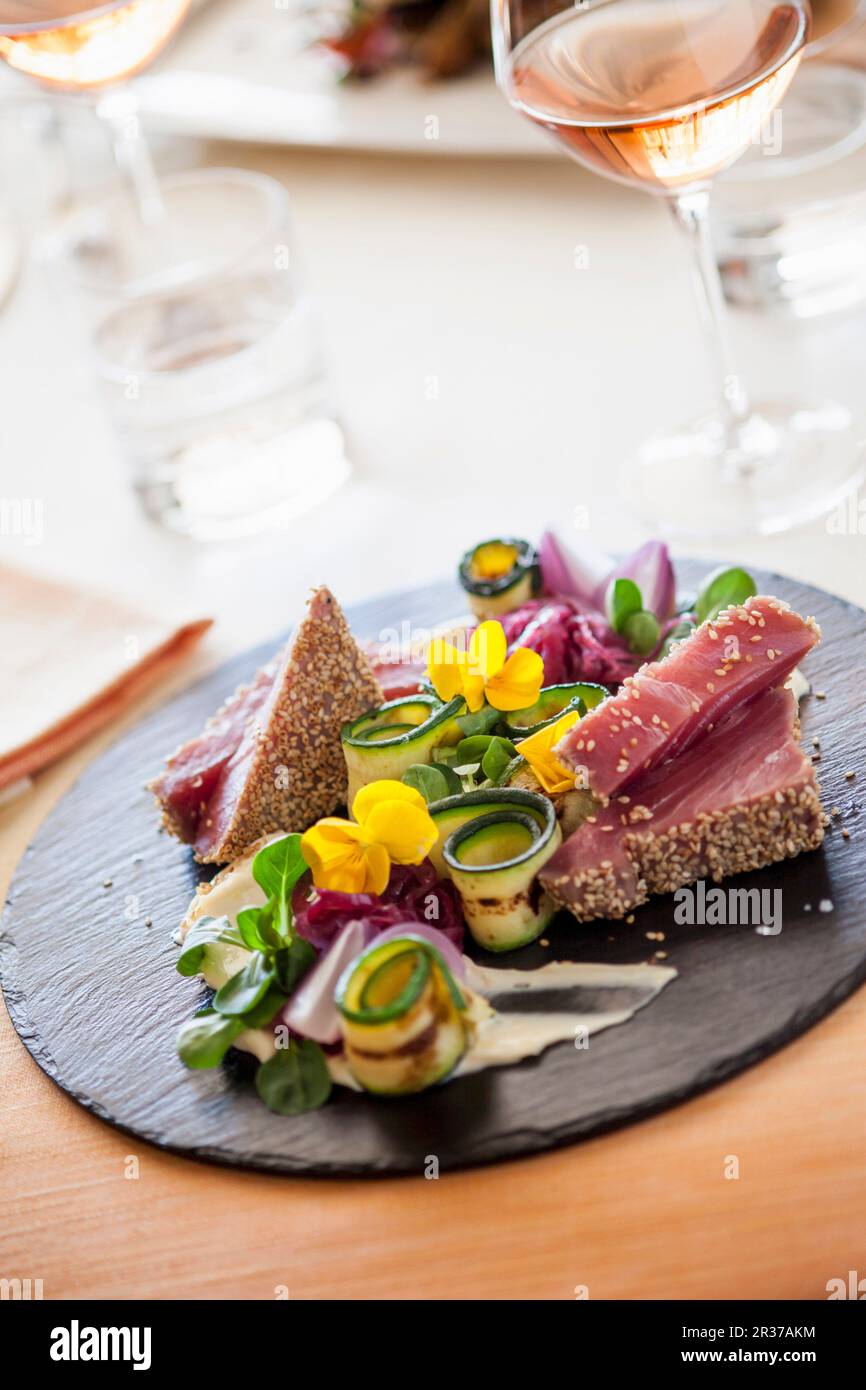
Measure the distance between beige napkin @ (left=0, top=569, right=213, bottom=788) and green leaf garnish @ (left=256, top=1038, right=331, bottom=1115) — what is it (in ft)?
2.88

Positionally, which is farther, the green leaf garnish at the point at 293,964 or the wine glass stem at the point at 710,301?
the wine glass stem at the point at 710,301

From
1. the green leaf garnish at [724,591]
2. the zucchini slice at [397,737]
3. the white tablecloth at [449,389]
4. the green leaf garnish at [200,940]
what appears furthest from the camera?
the white tablecloth at [449,389]

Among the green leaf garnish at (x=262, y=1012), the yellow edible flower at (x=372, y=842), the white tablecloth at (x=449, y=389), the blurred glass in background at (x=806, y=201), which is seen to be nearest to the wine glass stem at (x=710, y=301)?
the white tablecloth at (x=449, y=389)

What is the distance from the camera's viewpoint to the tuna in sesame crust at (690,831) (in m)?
1.63

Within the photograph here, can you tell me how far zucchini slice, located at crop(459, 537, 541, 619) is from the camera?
2.10m

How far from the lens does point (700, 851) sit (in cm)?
166

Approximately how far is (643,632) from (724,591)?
0.11m

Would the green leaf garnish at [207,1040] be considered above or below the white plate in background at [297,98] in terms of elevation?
below

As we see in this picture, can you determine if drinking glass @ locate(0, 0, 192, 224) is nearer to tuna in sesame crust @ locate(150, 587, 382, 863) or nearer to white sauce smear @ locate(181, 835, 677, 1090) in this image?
tuna in sesame crust @ locate(150, 587, 382, 863)

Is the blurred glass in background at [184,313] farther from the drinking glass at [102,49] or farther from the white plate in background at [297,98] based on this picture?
the white plate in background at [297,98]

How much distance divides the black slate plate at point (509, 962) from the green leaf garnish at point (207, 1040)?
0.03 m

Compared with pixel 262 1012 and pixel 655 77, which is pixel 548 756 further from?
pixel 655 77

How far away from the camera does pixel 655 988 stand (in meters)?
1.57

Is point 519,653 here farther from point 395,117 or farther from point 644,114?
point 395,117
